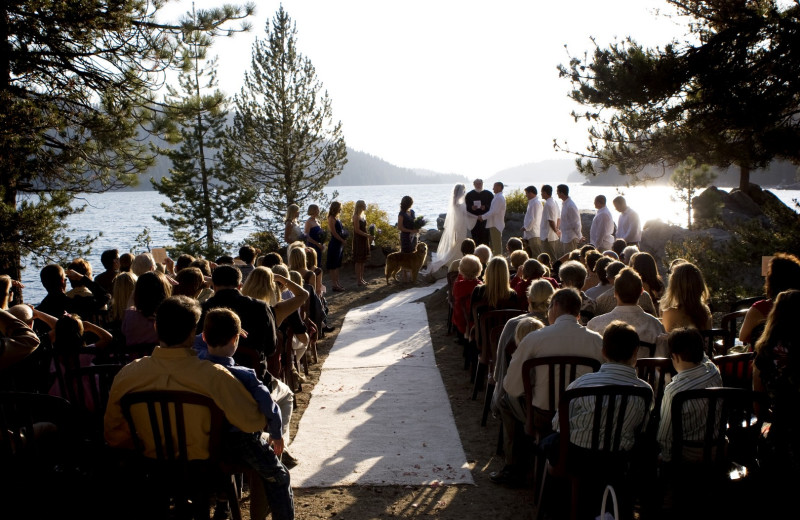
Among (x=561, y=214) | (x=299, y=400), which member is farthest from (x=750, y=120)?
(x=299, y=400)

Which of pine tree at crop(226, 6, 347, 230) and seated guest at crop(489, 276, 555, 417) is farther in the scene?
pine tree at crop(226, 6, 347, 230)

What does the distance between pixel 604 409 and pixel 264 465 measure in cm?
179

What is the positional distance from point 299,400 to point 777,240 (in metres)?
6.06

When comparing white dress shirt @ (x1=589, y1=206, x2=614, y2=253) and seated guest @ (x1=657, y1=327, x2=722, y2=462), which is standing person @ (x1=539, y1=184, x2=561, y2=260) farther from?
seated guest @ (x1=657, y1=327, x2=722, y2=462)

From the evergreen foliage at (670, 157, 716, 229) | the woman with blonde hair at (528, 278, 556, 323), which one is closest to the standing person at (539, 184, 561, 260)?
the woman with blonde hair at (528, 278, 556, 323)

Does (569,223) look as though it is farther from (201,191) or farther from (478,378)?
(201,191)

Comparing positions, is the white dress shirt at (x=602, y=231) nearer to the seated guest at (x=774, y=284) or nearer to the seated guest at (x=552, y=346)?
the seated guest at (x=774, y=284)

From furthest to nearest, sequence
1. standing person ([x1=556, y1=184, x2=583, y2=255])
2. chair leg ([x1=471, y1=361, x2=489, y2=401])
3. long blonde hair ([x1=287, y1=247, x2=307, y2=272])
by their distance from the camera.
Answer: standing person ([x1=556, y1=184, x2=583, y2=255])
long blonde hair ([x1=287, y1=247, x2=307, y2=272])
chair leg ([x1=471, y1=361, x2=489, y2=401])

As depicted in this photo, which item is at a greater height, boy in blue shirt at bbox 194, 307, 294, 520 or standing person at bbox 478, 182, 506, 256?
standing person at bbox 478, 182, 506, 256

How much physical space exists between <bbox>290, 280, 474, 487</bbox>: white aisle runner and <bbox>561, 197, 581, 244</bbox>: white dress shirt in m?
4.32

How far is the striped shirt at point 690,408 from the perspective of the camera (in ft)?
11.0

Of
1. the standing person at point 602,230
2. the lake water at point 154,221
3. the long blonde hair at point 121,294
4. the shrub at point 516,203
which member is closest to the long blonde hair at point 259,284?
the long blonde hair at point 121,294

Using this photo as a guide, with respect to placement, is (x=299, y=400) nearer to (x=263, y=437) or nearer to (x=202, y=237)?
(x=263, y=437)

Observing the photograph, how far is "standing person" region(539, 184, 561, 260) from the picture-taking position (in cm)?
1243
